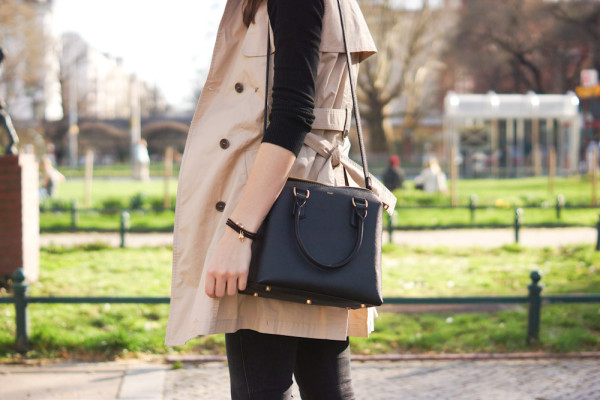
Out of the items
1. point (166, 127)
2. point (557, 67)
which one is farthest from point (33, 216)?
point (166, 127)

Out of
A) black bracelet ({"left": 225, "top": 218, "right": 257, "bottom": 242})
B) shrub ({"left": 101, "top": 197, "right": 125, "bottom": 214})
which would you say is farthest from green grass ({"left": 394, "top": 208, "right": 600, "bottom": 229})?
black bracelet ({"left": 225, "top": 218, "right": 257, "bottom": 242})

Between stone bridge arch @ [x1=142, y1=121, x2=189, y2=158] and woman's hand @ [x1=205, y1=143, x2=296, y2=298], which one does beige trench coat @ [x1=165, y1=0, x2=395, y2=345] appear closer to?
woman's hand @ [x1=205, y1=143, x2=296, y2=298]

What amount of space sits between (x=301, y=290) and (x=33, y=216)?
6.14m

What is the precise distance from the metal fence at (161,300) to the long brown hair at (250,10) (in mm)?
3309

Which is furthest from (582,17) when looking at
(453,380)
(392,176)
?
(453,380)

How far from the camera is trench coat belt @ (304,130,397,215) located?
189cm

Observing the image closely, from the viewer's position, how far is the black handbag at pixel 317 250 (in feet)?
5.70

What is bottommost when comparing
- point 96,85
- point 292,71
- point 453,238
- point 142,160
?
point 453,238

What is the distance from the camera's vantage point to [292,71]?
1767 millimetres

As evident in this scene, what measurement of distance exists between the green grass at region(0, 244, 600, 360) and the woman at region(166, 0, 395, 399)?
3289 mm

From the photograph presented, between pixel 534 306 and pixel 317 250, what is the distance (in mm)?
3873

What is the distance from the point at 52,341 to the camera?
200 inches

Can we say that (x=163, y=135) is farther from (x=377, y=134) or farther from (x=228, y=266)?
(x=228, y=266)

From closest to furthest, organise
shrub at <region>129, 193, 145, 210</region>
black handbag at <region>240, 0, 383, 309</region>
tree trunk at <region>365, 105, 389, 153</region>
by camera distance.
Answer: black handbag at <region>240, 0, 383, 309</region>, shrub at <region>129, 193, 145, 210</region>, tree trunk at <region>365, 105, 389, 153</region>
